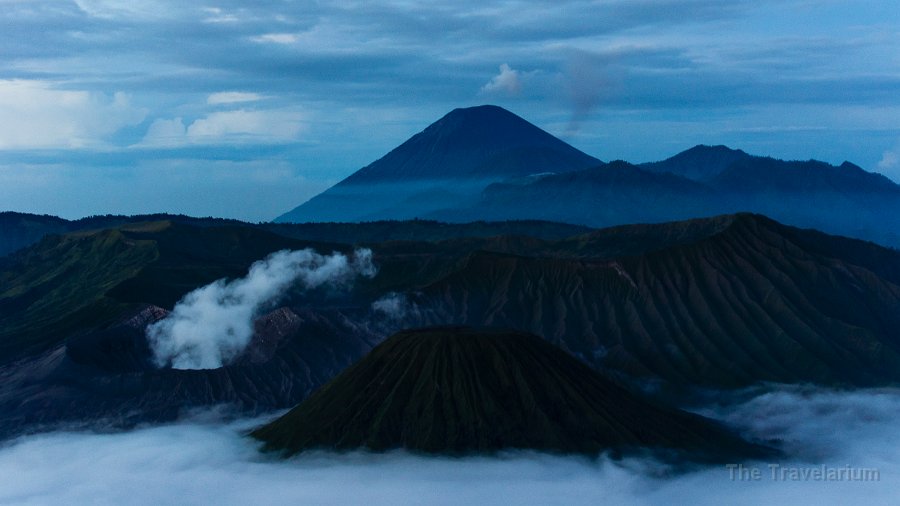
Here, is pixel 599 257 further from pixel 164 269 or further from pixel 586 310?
pixel 164 269

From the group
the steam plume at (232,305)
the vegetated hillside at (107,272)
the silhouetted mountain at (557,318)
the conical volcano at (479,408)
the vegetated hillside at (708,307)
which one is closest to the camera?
the conical volcano at (479,408)

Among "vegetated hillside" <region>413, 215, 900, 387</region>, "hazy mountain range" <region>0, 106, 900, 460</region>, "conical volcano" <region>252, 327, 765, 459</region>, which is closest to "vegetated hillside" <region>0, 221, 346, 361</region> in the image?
"hazy mountain range" <region>0, 106, 900, 460</region>

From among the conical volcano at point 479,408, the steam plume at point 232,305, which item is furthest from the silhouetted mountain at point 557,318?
the conical volcano at point 479,408

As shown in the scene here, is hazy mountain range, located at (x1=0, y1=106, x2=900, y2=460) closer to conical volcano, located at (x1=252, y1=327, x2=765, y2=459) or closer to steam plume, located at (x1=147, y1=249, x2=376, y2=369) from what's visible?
conical volcano, located at (x1=252, y1=327, x2=765, y2=459)

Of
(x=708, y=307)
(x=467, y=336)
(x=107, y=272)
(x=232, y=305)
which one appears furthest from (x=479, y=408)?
(x=107, y=272)

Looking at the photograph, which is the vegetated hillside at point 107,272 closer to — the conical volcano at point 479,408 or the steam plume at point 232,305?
the steam plume at point 232,305

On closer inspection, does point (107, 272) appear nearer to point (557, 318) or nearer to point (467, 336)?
point (557, 318)

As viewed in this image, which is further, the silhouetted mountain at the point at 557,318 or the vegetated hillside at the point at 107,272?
the vegetated hillside at the point at 107,272
